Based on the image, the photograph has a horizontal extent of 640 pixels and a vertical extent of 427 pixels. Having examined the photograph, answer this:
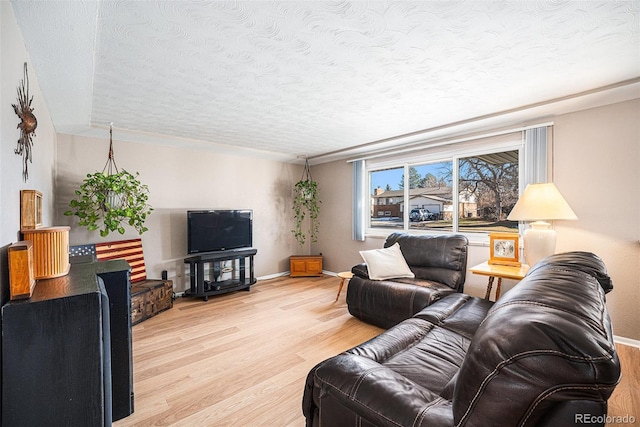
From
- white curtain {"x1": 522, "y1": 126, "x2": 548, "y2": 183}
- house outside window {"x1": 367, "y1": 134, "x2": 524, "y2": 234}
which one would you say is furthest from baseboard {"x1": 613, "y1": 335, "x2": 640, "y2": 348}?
white curtain {"x1": 522, "y1": 126, "x2": 548, "y2": 183}

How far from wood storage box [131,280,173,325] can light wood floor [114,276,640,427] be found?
0.10 metres

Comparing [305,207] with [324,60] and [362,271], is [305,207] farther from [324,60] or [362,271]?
[324,60]

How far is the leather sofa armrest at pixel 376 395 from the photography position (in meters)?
0.94

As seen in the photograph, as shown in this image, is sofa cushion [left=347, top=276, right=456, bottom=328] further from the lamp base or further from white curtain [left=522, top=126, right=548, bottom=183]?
white curtain [left=522, top=126, right=548, bottom=183]

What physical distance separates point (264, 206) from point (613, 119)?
460cm

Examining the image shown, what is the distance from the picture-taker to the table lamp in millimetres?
2461

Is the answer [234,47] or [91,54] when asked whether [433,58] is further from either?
[91,54]

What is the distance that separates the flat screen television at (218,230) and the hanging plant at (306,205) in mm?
1105

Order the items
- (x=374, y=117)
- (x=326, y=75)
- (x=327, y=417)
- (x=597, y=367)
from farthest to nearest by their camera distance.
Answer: (x=374, y=117) → (x=326, y=75) → (x=327, y=417) → (x=597, y=367)

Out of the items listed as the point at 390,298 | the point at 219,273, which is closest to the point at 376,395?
the point at 390,298

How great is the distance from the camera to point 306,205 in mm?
5406

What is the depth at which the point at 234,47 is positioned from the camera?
1745mm

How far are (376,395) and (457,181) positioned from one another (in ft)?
11.1

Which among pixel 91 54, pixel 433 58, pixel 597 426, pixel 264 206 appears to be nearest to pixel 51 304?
pixel 91 54
